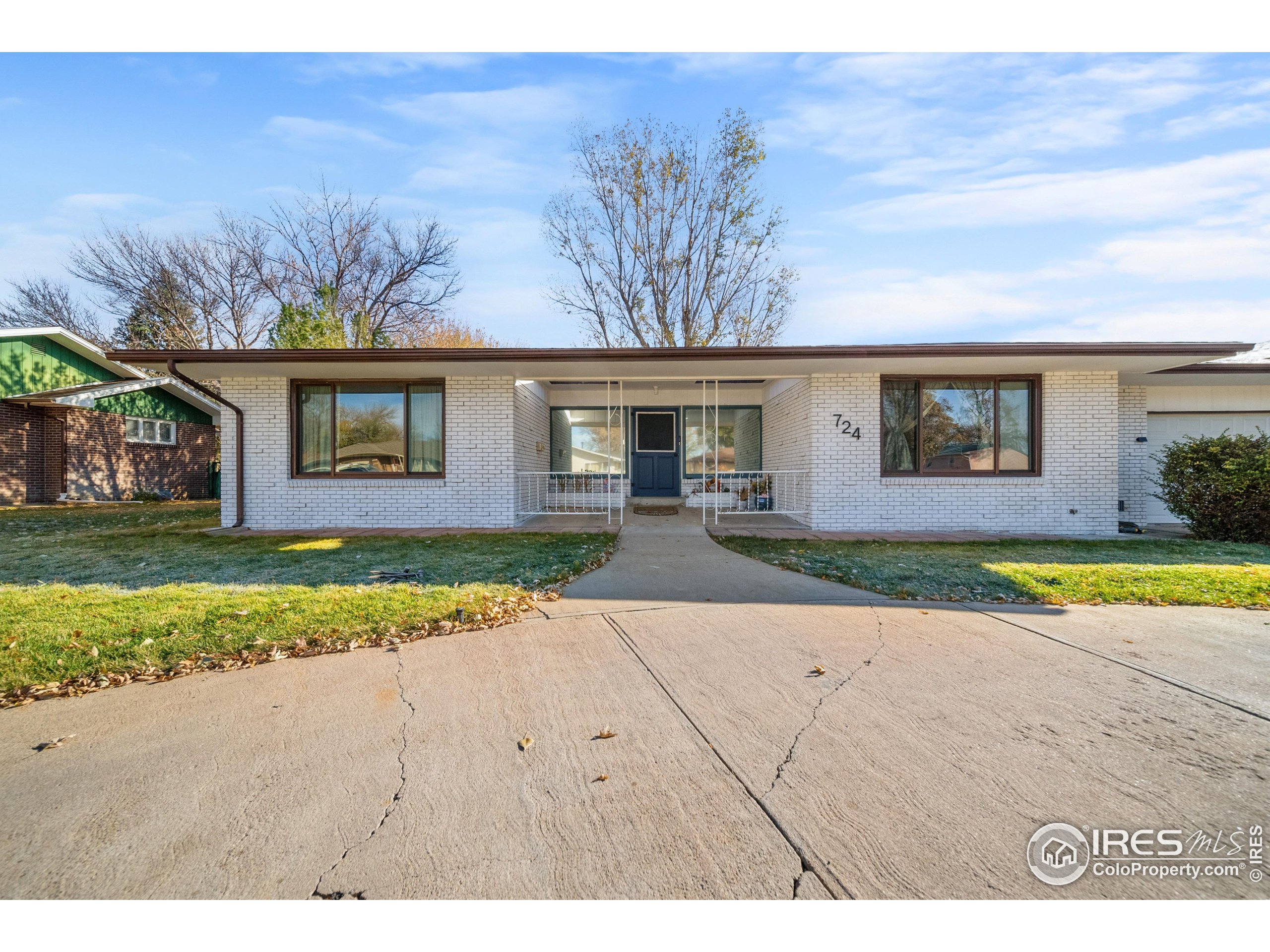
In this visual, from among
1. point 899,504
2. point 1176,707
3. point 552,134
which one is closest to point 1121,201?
point 899,504

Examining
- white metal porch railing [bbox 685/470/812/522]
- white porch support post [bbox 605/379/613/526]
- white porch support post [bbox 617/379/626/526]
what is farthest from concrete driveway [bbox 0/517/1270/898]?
white porch support post [bbox 617/379/626/526]

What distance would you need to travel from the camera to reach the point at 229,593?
4.91 meters

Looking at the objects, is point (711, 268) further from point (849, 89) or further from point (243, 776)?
point (243, 776)

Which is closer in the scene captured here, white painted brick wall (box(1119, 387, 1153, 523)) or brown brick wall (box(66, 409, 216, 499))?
white painted brick wall (box(1119, 387, 1153, 523))

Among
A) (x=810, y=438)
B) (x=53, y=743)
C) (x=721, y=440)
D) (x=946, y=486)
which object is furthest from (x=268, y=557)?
(x=946, y=486)

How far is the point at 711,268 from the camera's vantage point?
20.1 m

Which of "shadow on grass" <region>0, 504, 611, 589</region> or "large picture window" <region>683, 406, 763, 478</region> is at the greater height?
"large picture window" <region>683, 406, 763, 478</region>

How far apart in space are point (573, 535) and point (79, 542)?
7.22 m

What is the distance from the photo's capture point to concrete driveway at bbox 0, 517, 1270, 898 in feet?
5.83

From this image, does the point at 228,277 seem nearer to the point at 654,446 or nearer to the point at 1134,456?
the point at 654,446

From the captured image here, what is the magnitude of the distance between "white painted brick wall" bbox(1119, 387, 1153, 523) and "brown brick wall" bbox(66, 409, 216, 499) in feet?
85.0

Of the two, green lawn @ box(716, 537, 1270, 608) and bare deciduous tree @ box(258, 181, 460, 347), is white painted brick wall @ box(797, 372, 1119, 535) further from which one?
bare deciduous tree @ box(258, 181, 460, 347)

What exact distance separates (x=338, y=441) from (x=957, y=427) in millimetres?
10831

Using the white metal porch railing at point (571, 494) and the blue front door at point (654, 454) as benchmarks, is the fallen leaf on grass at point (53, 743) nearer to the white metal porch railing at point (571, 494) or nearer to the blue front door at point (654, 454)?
the white metal porch railing at point (571, 494)
